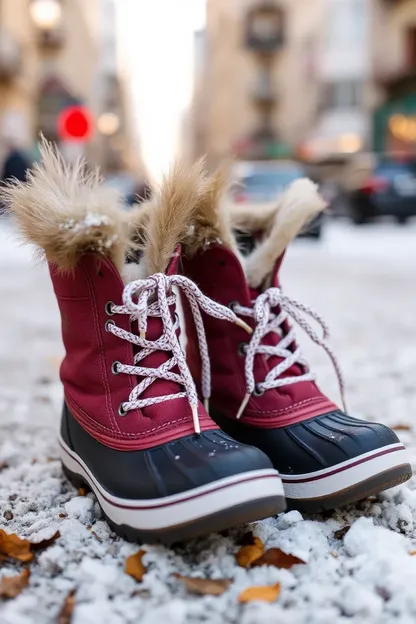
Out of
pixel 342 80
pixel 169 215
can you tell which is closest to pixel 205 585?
pixel 169 215

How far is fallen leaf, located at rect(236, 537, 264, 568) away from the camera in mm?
1081

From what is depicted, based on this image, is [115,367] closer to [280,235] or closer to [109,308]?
[109,308]

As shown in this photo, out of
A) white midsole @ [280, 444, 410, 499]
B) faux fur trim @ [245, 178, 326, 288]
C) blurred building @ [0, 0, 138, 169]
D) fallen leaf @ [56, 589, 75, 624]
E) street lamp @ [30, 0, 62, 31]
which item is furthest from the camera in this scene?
street lamp @ [30, 0, 62, 31]

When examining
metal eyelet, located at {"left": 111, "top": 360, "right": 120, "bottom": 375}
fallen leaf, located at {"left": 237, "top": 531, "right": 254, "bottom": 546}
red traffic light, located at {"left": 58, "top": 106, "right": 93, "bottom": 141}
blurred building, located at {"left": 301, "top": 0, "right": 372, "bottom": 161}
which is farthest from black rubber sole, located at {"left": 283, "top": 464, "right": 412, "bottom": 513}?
blurred building, located at {"left": 301, "top": 0, "right": 372, "bottom": 161}

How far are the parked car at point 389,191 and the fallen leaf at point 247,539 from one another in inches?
422

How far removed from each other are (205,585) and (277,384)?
439mm

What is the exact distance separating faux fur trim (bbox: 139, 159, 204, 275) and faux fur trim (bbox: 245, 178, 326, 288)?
0.73 feet

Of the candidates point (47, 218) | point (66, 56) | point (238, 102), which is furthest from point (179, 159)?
point (238, 102)

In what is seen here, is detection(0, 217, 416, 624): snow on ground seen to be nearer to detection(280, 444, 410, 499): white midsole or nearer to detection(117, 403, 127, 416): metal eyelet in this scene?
detection(280, 444, 410, 499): white midsole

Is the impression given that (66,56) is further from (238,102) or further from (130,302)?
(130,302)

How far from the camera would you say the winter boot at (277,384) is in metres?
1.22

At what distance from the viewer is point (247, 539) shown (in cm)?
115

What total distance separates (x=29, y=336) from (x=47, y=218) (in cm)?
225

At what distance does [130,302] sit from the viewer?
46.9 inches
